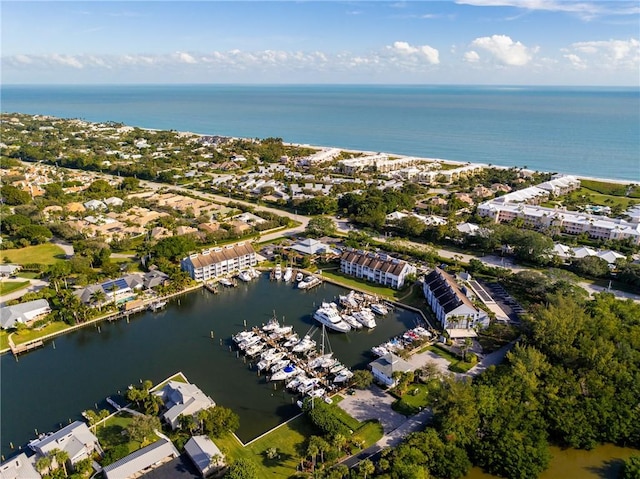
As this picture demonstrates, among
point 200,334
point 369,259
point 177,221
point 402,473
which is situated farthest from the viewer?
point 177,221

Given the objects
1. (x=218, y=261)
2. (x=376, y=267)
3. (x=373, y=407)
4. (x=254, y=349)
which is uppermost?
(x=376, y=267)

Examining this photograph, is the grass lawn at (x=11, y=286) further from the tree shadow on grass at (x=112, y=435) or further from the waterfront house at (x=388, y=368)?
the waterfront house at (x=388, y=368)

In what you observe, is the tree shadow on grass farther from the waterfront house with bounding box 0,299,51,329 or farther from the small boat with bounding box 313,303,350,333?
the small boat with bounding box 313,303,350,333

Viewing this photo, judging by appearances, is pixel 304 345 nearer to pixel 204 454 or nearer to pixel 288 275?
pixel 204 454

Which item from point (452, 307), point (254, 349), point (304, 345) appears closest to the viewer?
point (254, 349)

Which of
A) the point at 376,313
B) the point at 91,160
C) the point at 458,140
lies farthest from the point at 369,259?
the point at 458,140

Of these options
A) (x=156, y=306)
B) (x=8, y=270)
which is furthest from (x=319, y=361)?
(x=8, y=270)

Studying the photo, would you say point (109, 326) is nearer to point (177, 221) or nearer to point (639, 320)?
point (177, 221)
